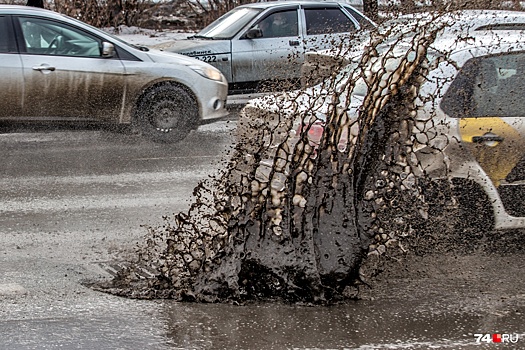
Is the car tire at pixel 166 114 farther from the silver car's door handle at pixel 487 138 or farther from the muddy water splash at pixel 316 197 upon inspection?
the silver car's door handle at pixel 487 138

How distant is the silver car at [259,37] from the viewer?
14.0 meters

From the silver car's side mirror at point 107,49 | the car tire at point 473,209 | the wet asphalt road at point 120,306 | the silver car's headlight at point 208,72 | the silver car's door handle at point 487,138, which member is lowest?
the wet asphalt road at point 120,306

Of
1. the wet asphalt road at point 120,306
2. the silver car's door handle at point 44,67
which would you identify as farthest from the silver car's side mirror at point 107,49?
the wet asphalt road at point 120,306

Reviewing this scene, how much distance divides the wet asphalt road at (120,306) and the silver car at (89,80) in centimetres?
148

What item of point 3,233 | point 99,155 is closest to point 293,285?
point 3,233

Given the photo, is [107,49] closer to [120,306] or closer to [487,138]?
[487,138]

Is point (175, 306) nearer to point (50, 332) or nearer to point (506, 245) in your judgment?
point (50, 332)

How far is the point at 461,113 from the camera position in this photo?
6.19 m

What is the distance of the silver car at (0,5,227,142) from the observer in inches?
416

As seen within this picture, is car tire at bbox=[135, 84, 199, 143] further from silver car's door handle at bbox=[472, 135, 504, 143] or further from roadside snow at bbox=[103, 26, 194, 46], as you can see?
roadside snow at bbox=[103, 26, 194, 46]

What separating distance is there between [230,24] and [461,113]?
28.9ft

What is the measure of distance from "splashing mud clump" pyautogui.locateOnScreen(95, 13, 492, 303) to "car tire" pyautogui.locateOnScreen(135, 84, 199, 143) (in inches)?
210

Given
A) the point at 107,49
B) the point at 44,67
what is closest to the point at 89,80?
the point at 107,49

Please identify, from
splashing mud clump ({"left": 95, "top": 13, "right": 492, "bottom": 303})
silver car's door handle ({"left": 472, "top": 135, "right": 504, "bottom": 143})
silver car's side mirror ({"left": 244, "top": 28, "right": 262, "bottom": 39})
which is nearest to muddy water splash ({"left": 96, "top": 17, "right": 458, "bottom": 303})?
splashing mud clump ({"left": 95, "top": 13, "right": 492, "bottom": 303})
